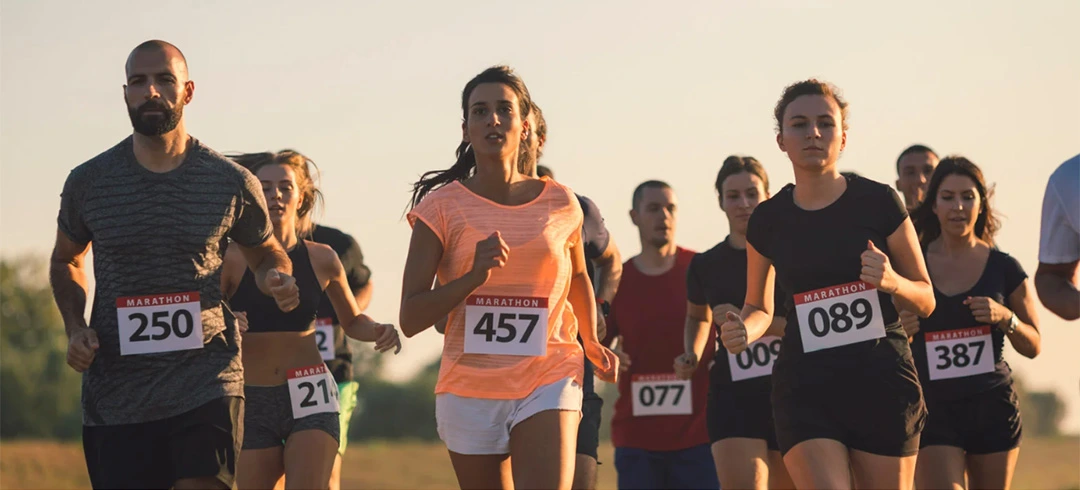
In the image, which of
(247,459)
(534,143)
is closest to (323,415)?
(247,459)

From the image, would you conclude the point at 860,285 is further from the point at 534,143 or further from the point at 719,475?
the point at 719,475

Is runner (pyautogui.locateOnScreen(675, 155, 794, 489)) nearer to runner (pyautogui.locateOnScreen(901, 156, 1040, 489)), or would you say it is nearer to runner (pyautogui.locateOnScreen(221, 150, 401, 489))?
runner (pyautogui.locateOnScreen(901, 156, 1040, 489))

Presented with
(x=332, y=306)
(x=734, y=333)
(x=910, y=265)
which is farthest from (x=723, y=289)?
(x=734, y=333)

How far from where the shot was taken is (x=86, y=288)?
676cm

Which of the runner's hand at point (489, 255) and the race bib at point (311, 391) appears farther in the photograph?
the race bib at point (311, 391)

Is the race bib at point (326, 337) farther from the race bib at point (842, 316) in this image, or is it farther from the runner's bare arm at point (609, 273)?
the race bib at point (842, 316)

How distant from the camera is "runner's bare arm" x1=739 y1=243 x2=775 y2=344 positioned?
24.4 feet

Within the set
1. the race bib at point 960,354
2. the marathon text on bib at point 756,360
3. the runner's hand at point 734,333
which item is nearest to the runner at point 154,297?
the runner's hand at point 734,333

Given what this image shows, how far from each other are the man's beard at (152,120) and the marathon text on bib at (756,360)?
453cm

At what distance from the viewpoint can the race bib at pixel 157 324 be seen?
21.3 ft

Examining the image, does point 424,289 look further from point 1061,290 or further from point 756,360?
point 756,360

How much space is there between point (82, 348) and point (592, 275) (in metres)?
4.09

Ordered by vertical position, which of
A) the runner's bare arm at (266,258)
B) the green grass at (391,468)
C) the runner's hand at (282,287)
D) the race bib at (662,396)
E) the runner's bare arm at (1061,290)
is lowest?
the green grass at (391,468)

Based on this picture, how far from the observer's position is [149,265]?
6.56 meters
